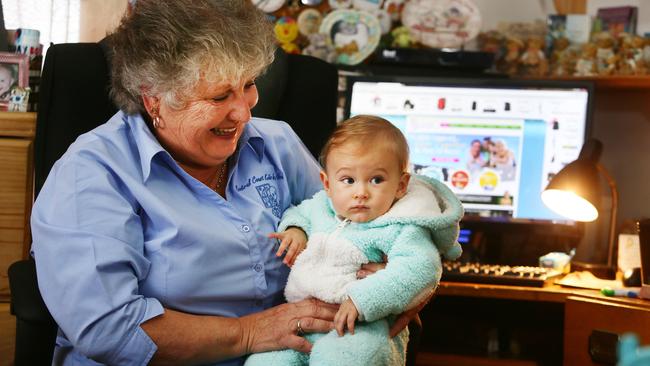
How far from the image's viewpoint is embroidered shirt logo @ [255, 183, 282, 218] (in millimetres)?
1804

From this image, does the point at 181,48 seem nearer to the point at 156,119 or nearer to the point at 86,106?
the point at 156,119

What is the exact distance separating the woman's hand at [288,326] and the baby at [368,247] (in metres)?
0.02

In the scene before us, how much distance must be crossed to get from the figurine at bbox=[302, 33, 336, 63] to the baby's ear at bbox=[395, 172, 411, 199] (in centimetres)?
112

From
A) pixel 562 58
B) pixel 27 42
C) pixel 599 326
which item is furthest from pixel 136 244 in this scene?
pixel 562 58

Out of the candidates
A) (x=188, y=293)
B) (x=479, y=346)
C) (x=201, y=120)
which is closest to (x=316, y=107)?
(x=201, y=120)

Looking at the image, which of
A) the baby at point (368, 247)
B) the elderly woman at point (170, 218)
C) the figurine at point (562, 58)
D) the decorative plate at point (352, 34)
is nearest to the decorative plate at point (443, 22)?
the decorative plate at point (352, 34)

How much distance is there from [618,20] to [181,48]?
1.53m

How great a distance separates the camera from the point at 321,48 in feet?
8.87

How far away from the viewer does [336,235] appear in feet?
5.29

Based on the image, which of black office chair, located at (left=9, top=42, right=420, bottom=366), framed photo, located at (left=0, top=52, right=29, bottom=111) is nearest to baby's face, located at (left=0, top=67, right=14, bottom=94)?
framed photo, located at (left=0, top=52, right=29, bottom=111)

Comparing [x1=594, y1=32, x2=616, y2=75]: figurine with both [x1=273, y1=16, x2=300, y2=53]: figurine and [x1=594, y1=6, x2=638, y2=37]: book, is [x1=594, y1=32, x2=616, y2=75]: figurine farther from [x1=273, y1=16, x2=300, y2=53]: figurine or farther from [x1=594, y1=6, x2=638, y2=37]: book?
[x1=273, y1=16, x2=300, y2=53]: figurine

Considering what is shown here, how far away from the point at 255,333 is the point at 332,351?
163 millimetres

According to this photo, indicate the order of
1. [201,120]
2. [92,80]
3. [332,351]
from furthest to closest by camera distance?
1. [92,80]
2. [201,120]
3. [332,351]

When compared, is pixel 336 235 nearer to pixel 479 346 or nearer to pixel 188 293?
pixel 188 293
